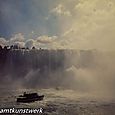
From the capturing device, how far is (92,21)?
14.5ft

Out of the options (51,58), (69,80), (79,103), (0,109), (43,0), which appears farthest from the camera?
(51,58)

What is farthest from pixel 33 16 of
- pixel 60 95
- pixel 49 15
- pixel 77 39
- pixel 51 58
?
pixel 51 58

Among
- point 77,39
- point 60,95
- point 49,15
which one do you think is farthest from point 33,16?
point 60,95

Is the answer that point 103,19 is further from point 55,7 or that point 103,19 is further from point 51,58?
point 51,58

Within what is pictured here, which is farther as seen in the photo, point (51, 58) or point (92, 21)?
point (51, 58)

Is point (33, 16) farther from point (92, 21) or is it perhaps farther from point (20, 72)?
point (20, 72)

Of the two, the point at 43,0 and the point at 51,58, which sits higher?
the point at 43,0

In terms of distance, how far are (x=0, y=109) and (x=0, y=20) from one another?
1159 mm

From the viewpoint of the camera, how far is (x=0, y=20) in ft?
14.2

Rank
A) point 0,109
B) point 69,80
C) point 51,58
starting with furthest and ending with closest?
1. point 51,58
2. point 69,80
3. point 0,109

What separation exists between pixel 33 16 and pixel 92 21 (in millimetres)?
794

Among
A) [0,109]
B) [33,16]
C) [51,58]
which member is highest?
[33,16]

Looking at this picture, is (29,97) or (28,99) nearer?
(29,97)

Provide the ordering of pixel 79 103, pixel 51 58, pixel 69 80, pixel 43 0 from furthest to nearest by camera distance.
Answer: pixel 51 58 < pixel 69 80 < pixel 79 103 < pixel 43 0
